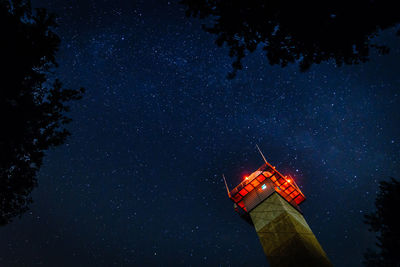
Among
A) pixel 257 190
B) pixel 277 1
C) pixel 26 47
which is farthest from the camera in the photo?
pixel 257 190

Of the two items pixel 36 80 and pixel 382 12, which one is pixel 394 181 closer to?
pixel 382 12

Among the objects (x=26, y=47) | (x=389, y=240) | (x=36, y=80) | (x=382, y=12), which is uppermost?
(x=26, y=47)

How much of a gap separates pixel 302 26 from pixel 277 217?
15.9m

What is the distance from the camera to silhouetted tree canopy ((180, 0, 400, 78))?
226 inches

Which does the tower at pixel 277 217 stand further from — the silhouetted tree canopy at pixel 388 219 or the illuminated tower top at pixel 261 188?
the silhouetted tree canopy at pixel 388 219

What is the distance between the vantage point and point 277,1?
6023mm

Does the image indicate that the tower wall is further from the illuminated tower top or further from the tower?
the illuminated tower top

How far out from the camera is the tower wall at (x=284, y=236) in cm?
1447

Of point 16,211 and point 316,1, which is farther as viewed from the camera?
point 16,211

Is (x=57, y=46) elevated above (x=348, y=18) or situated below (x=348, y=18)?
above

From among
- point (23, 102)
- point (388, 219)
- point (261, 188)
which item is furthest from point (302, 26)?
point (261, 188)

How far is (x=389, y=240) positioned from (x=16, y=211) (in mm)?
20252

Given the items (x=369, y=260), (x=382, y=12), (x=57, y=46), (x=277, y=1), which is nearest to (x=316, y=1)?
(x=277, y=1)

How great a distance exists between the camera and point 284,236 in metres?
16.0
